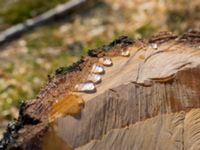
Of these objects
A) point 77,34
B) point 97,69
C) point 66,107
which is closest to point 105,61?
point 97,69

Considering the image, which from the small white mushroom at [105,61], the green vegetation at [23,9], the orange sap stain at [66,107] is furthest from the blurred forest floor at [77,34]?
the orange sap stain at [66,107]

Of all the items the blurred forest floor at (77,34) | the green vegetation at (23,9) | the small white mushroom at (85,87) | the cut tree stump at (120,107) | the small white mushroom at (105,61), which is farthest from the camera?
the green vegetation at (23,9)

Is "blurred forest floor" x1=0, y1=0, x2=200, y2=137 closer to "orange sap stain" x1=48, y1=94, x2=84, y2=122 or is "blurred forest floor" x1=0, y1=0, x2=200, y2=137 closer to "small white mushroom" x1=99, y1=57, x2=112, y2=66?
"small white mushroom" x1=99, y1=57, x2=112, y2=66

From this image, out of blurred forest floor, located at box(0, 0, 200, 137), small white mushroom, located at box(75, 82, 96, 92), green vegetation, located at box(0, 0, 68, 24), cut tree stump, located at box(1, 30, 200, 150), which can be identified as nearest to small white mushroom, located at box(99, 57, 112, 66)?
cut tree stump, located at box(1, 30, 200, 150)

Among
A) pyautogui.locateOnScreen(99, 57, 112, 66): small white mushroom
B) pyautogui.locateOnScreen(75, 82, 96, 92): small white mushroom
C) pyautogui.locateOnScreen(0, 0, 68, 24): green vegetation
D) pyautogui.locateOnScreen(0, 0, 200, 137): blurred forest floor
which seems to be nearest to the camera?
pyautogui.locateOnScreen(75, 82, 96, 92): small white mushroom

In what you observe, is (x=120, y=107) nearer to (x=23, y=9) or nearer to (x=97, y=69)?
(x=97, y=69)

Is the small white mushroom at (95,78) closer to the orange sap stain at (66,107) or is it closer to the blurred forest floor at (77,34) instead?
the orange sap stain at (66,107)
